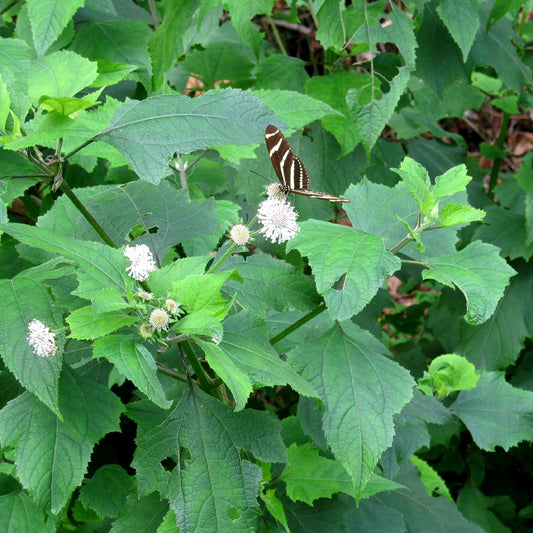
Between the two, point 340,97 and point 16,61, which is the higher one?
point 16,61

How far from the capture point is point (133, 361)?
1000 mm

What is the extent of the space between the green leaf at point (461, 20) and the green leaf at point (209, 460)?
1.47m

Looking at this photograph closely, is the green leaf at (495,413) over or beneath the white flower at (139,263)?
beneath

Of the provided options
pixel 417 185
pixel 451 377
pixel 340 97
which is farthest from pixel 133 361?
pixel 340 97

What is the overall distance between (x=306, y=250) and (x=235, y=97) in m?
0.35

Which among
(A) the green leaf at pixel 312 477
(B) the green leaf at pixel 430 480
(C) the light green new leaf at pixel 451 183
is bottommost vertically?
(B) the green leaf at pixel 430 480

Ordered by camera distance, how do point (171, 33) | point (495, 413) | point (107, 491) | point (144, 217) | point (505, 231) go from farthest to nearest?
point (505, 231) → point (495, 413) → point (171, 33) → point (107, 491) → point (144, 217)

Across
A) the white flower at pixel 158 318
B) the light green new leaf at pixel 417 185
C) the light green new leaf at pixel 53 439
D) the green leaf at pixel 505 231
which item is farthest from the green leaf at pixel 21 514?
the green leaf at pixel 505 231

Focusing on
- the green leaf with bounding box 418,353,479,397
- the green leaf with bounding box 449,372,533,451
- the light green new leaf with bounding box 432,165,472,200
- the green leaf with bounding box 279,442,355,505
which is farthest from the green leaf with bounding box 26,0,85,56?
the green leaf with bounding box 449,372,533,451

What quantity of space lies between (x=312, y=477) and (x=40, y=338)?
82 cm

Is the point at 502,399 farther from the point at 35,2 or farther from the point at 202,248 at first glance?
the point at 35,2

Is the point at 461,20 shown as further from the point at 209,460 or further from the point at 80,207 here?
the point at 209,460

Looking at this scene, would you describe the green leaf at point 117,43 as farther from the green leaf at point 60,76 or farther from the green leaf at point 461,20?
the green leaf at point 461,20

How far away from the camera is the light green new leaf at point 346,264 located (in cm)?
115
